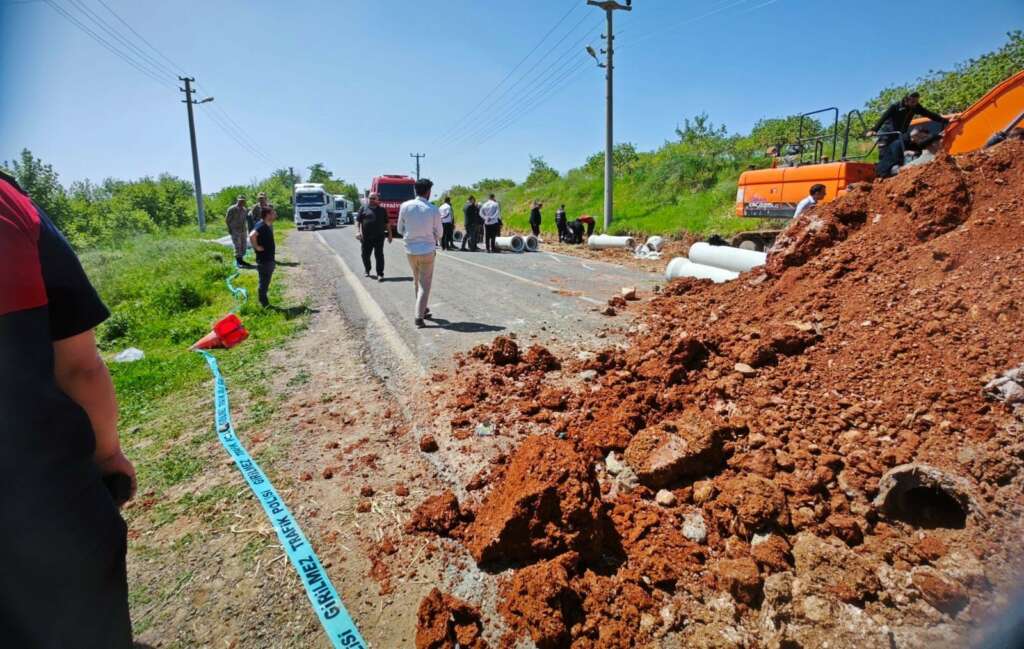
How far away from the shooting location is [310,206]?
1302 inches

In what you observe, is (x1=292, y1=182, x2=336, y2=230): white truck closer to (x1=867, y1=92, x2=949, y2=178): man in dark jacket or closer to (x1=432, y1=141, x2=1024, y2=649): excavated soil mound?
(x1=867, y1=92, x2=949, y2=178): man in dark jacket

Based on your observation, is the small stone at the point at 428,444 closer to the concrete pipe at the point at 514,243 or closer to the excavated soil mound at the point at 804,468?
the excavated soil mound at the point at 804,468

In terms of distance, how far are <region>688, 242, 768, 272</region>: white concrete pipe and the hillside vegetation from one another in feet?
24.3

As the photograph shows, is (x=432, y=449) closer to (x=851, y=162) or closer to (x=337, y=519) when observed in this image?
(x=337, y=519)

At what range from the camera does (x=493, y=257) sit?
50.5 ft

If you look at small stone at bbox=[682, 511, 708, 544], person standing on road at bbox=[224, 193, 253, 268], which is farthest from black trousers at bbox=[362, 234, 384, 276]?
small stone at bbox=[682, 511, 708, 544]

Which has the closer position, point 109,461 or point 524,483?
point 109,461

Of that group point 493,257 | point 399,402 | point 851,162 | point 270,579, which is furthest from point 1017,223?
point 493,257

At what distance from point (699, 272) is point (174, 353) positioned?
8.05m

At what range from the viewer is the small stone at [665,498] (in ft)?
9.32

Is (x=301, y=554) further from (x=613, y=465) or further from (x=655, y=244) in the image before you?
(x=655, y=244)

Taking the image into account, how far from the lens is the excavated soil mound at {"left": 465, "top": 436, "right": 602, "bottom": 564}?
2.54 m

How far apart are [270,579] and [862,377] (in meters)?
3.68

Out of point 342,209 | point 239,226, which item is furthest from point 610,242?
point 342,209
